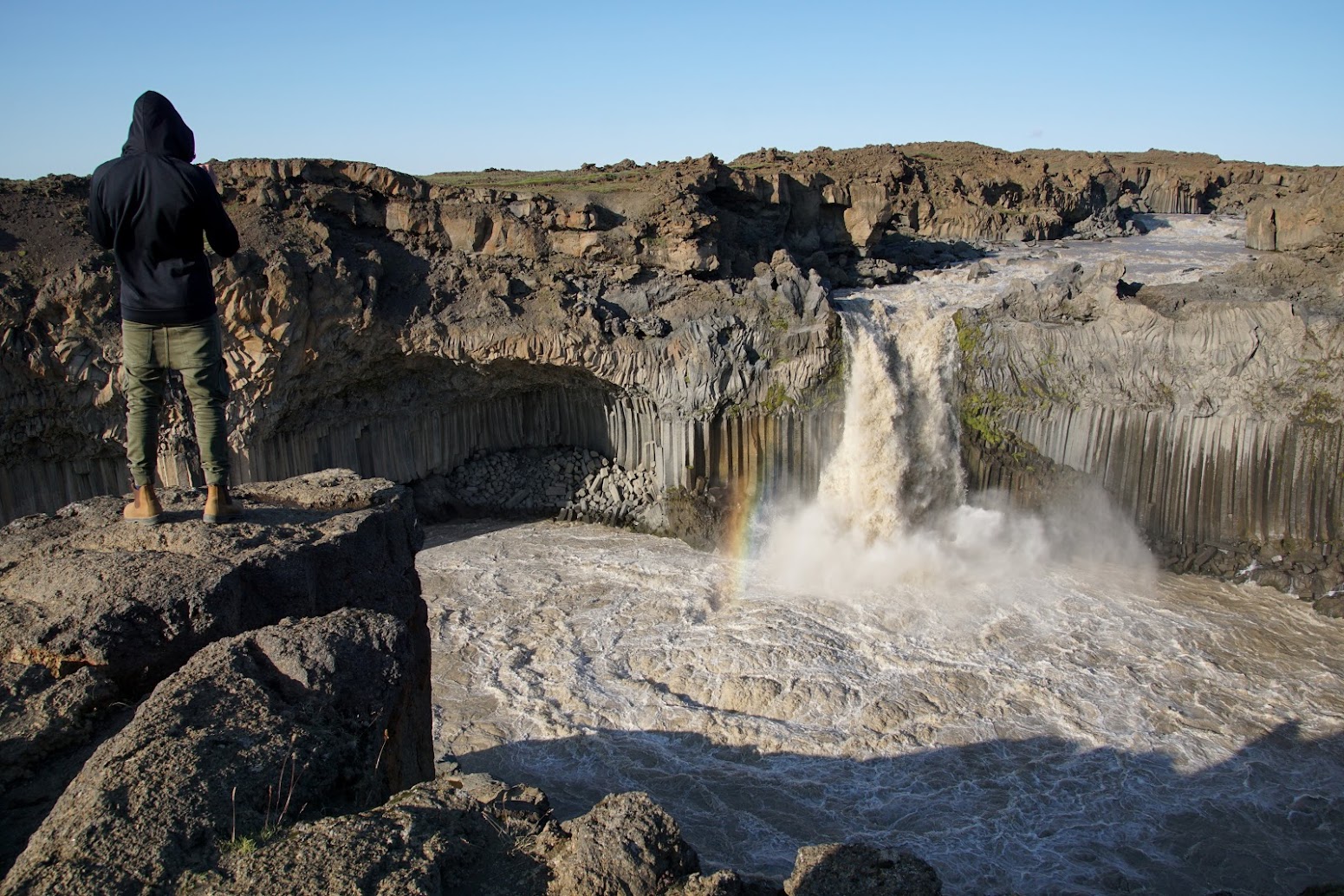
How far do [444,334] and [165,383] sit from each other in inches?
537

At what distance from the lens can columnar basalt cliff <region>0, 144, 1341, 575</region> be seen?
1834cm

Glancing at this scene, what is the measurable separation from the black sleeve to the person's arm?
25.0 inches

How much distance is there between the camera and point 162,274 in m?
6.93

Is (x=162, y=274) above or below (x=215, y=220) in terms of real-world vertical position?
below


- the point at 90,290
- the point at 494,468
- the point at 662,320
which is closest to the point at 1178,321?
the point at 662,320

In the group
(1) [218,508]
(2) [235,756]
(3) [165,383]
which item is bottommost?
(2) [235,756]

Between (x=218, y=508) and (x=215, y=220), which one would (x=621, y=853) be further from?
(x=215, y=220)

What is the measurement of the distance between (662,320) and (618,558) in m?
5.52

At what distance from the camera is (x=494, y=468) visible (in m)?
23.0

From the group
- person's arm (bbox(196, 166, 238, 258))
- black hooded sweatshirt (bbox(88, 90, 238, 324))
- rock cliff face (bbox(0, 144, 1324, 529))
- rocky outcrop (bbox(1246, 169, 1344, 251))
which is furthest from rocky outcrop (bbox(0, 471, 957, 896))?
rocky outcrop (bbox(1246, 169, 1344, 251))

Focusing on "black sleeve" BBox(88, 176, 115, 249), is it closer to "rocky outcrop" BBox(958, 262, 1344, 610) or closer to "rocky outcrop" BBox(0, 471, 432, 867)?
"rocky outcrop" BBox(0, 471, 432, 867)

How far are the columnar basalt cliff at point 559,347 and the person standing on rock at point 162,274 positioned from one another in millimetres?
12026

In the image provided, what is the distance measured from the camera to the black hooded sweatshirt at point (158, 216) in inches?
261

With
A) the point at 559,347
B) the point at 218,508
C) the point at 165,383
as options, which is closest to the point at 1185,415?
the point at 559,347
